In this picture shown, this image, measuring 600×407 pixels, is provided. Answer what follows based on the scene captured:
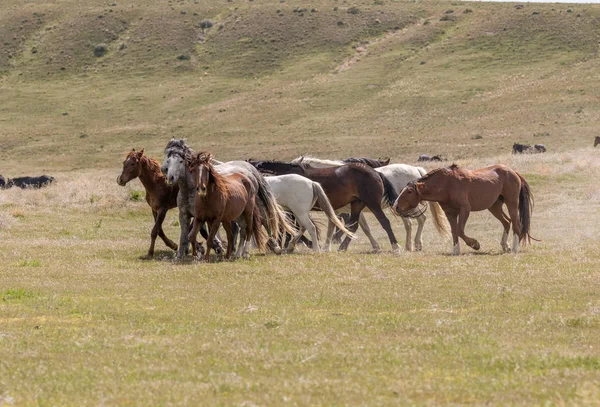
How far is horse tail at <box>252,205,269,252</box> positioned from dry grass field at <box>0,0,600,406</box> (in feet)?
2.92

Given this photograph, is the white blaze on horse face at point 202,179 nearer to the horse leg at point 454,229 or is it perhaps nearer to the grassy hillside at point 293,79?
the horse leg at point 454,229

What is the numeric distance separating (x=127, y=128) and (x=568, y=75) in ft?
125

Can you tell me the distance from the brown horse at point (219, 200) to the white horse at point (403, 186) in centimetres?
355

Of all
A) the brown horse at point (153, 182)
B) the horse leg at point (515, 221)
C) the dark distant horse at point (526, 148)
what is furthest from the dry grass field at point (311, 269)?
Answer: the dark distant horse at point (526, 148)

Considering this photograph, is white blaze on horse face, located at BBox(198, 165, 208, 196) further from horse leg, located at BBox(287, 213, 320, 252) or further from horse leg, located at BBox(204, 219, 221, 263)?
horse leg, located at BBox(287, 213, 320, 252)

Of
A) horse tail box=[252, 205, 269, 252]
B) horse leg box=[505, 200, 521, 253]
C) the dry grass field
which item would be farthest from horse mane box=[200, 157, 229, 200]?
horse leg box=[505, 200, 521, 253]

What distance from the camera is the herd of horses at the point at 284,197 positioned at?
18109mm

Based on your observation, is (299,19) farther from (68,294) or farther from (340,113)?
(68,294)

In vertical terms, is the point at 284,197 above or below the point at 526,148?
above

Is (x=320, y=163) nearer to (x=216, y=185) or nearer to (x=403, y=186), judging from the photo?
(x=403, y=186)

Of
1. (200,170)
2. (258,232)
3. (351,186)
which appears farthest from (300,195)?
(200,170)

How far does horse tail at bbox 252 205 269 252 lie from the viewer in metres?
19.3

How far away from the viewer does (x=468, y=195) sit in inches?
764

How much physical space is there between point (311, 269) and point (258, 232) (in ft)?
10.3
